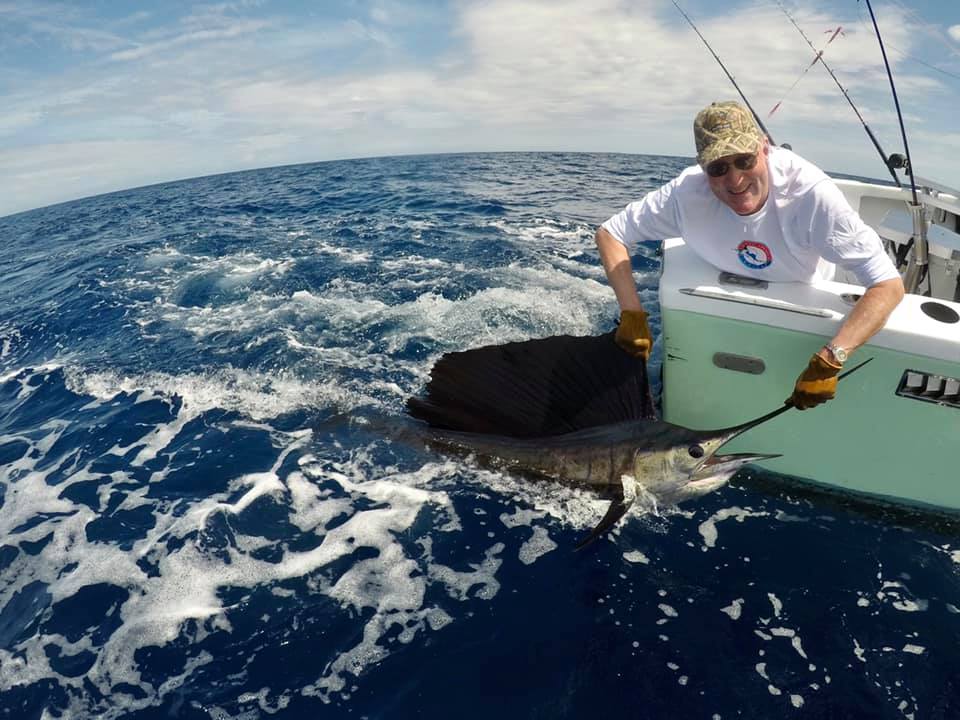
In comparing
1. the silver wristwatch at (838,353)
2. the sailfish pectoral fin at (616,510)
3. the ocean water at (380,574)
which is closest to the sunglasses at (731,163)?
the silver wristwatch at (838,353)

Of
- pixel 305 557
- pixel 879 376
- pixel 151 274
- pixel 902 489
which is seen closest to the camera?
pixel 879 376

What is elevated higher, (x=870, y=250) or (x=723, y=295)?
(x=870, y=250)

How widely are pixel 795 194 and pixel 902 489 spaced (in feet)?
4.55

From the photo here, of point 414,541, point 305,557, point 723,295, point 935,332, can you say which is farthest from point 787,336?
point 305,557

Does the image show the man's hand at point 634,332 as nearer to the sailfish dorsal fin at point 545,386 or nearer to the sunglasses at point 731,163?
the sailfish dorsal fin at point 545,386

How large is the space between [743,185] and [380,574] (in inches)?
87.1

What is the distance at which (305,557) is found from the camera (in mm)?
2523

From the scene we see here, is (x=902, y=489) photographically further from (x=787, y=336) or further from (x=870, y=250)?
(x=870, y=250)

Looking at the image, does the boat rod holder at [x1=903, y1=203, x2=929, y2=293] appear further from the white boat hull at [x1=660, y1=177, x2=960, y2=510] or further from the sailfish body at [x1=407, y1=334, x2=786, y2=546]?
the sailfish body at [x1=407, y1=334, x2=786, y2=546]

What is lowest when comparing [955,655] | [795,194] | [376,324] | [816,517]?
[955,655]

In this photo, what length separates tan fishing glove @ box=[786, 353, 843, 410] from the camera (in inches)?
77.0

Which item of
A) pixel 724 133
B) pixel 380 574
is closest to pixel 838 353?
pixel 724 133

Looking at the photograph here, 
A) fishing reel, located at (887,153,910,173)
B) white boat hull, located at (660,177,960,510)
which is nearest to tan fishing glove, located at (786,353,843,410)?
white boat hull, located at (660,177,960,510)

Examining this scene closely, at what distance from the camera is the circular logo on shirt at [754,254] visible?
7.38ft
